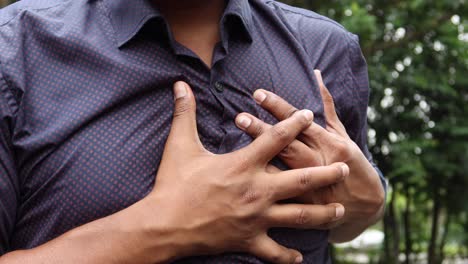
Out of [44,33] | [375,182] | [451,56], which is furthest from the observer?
[451,56]

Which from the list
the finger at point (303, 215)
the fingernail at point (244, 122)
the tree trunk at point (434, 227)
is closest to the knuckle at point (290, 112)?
the fingernail at point (244, 122)

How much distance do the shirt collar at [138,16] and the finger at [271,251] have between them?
505 mm

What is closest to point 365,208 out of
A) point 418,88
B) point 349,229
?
point 349,229

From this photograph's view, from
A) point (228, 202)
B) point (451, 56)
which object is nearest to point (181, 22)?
point (228, 202)

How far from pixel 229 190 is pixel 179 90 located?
0.26 meters

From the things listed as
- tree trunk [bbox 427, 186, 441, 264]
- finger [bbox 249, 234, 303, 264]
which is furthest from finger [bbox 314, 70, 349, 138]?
tree trunk [bbox 427, 186, 441, 264]

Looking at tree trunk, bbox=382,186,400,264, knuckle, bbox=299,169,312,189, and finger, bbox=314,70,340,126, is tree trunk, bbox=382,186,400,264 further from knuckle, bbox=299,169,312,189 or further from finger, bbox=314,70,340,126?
knuckle, bbox=299,169,312,189

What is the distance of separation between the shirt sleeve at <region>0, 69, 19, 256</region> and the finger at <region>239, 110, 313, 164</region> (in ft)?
1.66

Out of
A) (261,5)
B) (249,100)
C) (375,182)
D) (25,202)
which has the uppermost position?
(261,5)

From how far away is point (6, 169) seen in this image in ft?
4.70

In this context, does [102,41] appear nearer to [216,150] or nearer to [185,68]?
[185,68]

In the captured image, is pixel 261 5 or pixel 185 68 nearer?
pixel 185 68

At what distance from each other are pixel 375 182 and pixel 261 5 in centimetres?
57

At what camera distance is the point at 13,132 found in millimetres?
1452
